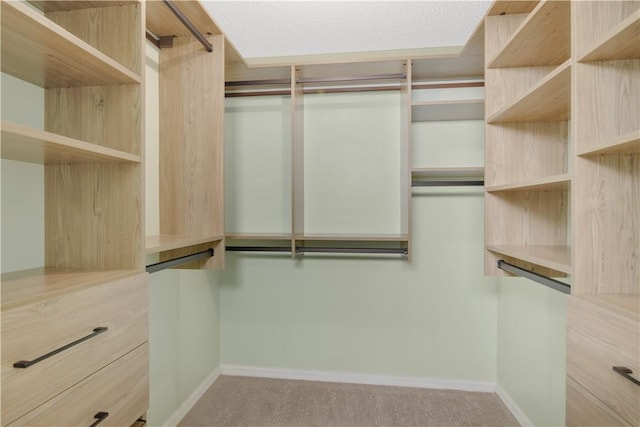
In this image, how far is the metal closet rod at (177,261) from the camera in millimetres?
1406

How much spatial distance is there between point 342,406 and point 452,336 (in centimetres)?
94

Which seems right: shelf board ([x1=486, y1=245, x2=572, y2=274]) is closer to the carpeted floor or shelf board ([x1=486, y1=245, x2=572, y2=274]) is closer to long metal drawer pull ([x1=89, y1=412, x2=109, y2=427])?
the carpeted floor

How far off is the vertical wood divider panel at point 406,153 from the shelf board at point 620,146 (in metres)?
1.21

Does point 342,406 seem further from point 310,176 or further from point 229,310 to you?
point 310,176

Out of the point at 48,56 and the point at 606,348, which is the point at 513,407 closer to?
the point at 606,348

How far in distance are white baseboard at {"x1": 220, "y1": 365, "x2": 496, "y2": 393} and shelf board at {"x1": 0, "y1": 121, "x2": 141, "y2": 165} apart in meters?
2.05

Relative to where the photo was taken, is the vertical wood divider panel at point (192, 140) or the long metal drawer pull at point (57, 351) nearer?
the long metal drawer pull at point (57, 351)

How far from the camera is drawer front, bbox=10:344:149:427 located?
0.87 meters

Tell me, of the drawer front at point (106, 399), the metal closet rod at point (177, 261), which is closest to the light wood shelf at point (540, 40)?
the metal closet rod at point (177, 261)

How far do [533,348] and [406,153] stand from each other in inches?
56.1

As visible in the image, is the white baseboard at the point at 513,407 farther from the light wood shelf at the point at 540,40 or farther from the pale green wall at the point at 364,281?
the light wood shelf at the point at 540,40

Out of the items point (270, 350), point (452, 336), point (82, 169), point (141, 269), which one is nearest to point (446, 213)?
point (452, 336)

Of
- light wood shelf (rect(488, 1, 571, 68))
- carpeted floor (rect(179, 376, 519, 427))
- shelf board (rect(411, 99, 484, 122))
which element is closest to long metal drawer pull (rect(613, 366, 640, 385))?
light wood shelf (rect(488, 1, 571, 68))

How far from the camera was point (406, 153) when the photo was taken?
239 centimetres
